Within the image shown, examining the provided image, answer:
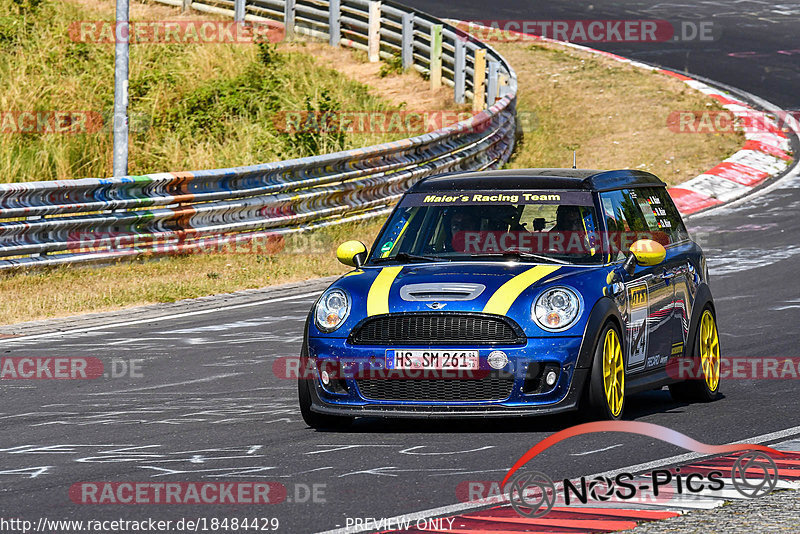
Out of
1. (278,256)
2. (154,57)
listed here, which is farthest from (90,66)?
(278,256)

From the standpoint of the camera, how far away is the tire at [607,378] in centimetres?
798

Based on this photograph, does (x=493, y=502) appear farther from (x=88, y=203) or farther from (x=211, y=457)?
(x=88, y=203)

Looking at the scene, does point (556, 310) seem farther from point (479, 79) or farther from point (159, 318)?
point (479, 79)

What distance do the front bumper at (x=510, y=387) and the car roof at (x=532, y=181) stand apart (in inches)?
61.8

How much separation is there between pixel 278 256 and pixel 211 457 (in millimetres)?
9691

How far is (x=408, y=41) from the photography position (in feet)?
94.5

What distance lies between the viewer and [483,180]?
367 inches

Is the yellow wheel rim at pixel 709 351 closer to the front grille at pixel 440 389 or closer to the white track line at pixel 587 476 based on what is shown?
the white track line at pixel 587 476

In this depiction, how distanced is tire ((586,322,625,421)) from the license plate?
696 mm

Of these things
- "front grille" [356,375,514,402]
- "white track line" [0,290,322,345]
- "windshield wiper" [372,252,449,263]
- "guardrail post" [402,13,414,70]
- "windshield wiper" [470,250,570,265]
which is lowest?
"white track line" [0,290,322,345]

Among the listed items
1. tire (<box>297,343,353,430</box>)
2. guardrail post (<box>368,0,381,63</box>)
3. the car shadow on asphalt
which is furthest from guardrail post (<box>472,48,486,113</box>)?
tire (<box>297,343,353,430</box>)

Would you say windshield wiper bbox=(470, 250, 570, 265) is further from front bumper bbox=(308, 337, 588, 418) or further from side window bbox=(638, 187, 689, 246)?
side window bbox=(638, 187, 689, 246)

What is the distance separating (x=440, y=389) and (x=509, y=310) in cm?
61

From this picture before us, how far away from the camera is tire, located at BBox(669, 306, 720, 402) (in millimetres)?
9320
